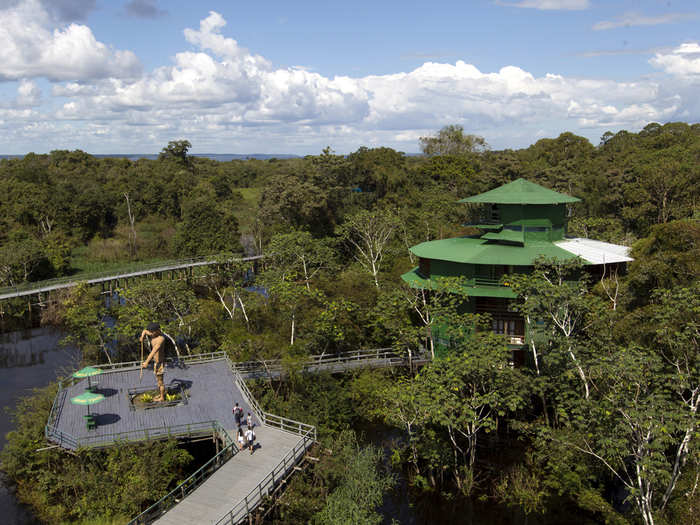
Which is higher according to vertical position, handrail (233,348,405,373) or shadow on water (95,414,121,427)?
shadow on water (95,414,121,427)

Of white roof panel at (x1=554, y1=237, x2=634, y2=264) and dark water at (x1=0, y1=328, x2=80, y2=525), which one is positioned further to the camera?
white roof panel at (x1=554, y1=237, x2=634, y2=264)

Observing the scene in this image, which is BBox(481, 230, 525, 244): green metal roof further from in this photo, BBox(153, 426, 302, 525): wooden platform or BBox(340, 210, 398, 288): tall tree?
BBox(153, 426, 302, 525): wooden platform

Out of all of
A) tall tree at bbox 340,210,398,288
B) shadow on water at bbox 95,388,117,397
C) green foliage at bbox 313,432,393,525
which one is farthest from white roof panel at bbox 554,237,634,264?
shadow on water at bbox 95,388,117,397

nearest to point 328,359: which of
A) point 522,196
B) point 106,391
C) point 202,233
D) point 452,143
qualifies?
point 106,391

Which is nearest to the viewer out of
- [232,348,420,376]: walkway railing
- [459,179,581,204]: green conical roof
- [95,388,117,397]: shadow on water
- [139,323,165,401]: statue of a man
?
[139,323,165,401]: statue of a man

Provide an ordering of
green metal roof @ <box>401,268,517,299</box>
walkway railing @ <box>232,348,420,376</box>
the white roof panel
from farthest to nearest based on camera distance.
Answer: the white roof panel → green metal roof @ <box>401,268,517,299</box> → walkway railing @ <box>232,348,420,376</box>

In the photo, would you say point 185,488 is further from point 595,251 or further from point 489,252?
point 595,251

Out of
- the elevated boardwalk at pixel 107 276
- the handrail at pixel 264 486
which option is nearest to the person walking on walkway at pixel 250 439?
the handrail at pixel 264 486

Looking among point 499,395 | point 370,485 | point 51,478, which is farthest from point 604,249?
point 51,478
